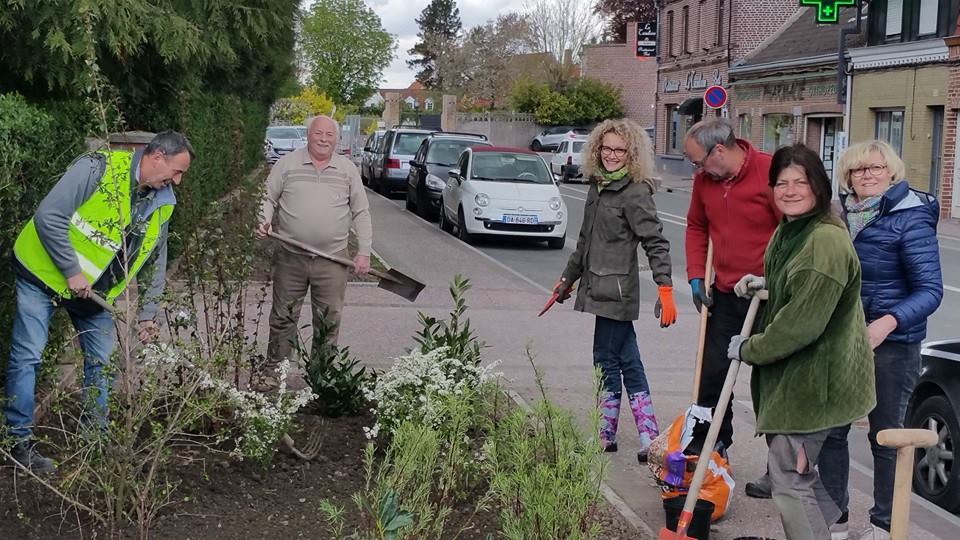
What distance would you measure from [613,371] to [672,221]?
2004cm

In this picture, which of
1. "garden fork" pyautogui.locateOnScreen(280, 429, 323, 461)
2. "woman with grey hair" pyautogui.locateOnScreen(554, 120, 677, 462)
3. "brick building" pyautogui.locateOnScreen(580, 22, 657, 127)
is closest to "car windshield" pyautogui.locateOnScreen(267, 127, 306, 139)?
"brick building" pyautogui.locateOnScreen(580, 22, 657, 127)

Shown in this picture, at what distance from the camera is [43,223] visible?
190 inches

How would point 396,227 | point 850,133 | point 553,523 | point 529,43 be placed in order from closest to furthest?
point 553,523 → point 396,227 → point 850,133 → point 529,43

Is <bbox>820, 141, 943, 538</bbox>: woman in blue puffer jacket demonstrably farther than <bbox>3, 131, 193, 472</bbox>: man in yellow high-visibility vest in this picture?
Yes

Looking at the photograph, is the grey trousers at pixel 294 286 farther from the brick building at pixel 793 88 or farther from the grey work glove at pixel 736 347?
the brick building at pixel 793 88

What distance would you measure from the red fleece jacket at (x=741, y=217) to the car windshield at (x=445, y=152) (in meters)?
18.1

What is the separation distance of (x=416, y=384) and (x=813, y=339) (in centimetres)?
199

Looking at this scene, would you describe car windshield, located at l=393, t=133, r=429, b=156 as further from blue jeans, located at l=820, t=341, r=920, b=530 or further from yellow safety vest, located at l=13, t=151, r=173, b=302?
blue jeans, located at l=820, t=341, r=920, b=530

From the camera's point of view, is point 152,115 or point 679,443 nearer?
point 679,443

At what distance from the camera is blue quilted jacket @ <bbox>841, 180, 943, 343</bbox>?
494 centimetres

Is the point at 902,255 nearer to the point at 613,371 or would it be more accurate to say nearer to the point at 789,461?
the point at 789,461

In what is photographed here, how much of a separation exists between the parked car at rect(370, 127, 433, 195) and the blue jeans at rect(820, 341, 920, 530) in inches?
919

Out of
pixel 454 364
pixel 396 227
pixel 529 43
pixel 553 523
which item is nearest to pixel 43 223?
pixel 454 364

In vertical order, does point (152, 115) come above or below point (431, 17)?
below
